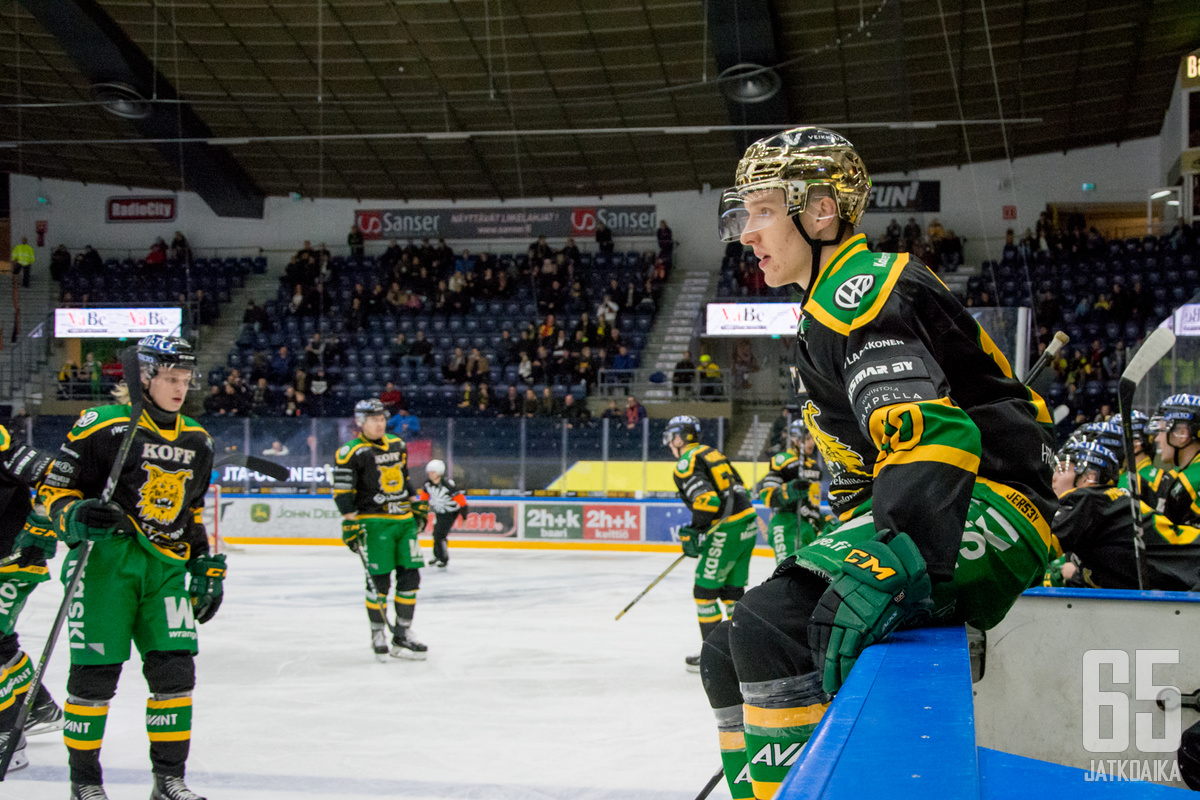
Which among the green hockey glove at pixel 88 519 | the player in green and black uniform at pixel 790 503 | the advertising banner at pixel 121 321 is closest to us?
the green hockey glove at pixel 88 519

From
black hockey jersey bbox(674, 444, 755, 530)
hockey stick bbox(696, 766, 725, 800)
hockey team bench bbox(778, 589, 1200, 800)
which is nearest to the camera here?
hockey team bench bbox(778, 589, 1200, 800)

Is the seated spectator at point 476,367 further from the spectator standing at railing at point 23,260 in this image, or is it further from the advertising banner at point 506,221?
the spectator standing at railing at point 23,260

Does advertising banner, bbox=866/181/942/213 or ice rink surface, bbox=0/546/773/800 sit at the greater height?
advertising banner, bbox=866/181/942/213

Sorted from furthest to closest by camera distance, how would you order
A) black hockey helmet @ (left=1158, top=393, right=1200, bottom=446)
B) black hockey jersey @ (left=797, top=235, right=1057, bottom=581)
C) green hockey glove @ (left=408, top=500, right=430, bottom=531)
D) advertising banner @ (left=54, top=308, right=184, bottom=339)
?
advertising banner @ (left=54, top=308, right=184, bottom=339)
green hockey glove @ (left=408, top=500, right=430, bottom=531)
black hockey helmet @ (left=1158, top=393, right=1200, bottom=446)
black hockey jersey @ (left=797, top=235, right=1057, bottom=581)

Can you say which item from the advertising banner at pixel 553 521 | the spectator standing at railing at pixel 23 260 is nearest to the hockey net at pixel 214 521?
the advertising banner at pixel 553 521

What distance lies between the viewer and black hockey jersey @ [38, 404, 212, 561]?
356cm

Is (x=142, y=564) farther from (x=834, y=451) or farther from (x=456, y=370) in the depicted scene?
(x=456, y=370)

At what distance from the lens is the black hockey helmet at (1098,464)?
13.1 ft

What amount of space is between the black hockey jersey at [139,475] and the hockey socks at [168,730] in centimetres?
47

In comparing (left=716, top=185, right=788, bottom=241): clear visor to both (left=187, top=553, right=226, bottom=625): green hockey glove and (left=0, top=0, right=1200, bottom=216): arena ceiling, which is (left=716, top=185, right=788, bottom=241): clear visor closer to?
(left=187, top=553, right=226, bottom=625): green hockey glove

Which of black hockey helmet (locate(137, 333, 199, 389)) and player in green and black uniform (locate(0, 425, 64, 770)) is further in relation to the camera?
player in green and black uniform (locate(0, 425, 64, 770))

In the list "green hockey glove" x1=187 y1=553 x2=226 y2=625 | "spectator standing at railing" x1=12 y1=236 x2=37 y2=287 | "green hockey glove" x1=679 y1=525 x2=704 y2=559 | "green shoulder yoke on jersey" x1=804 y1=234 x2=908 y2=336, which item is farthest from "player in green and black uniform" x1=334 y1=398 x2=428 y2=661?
"spectator standing at railing" x1=12 y1=236 x2=37 y2=287

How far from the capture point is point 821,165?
187 cm

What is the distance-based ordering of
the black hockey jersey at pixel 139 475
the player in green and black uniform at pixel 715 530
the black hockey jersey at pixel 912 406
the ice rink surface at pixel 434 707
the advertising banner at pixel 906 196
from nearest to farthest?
the black hockey jersey at pixel 912 406 < the black hockey jersey at pixel 139 475 < the ice rink surface at pixel 434 707 < the player in green and black uniform at pixel 715 530 < the advertising banner at pixel 906 196
